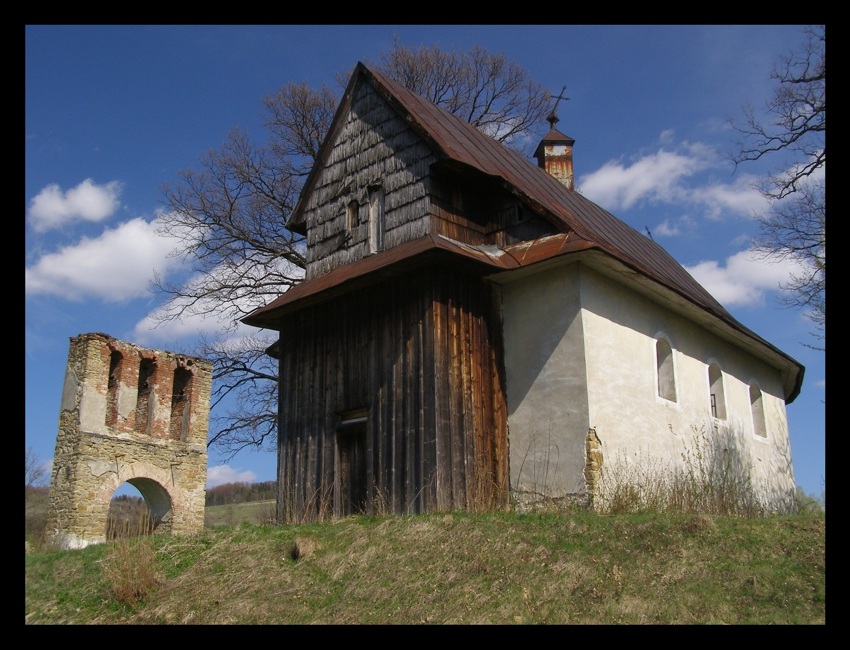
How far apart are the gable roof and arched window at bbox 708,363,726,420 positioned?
100cm

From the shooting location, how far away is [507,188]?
14984 mm

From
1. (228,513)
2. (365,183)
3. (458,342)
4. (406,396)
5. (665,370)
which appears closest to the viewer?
(406,396)

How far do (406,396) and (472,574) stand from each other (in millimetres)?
4310

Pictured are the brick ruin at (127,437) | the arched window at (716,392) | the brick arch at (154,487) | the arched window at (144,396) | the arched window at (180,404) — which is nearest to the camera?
the arched window at (716,392)

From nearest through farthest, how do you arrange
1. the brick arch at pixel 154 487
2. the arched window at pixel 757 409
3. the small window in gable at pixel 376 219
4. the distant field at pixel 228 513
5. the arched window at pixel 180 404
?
the small window in gable at pixel 376 219 < the arched window at pixel 757 409 < the brick arch at pixel 154 487 < the arched window at pixel 180 404 < the distant field at pixel 228 513

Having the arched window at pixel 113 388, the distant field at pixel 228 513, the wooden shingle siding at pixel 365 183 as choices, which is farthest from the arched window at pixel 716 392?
the distant field at pixel 228 513

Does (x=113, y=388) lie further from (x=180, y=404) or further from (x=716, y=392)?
(x=716, y=392)

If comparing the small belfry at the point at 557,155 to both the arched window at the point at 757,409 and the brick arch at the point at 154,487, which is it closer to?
the arched window at the point at 757,409

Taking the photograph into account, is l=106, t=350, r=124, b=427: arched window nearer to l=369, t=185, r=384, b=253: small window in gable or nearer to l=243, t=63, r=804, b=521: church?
l=243, t=63, r=804, b=521: church

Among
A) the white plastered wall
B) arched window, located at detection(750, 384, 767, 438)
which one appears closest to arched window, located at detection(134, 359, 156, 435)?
the white plastered wall

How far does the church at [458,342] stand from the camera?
1338 cm

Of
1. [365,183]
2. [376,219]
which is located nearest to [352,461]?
[376,219]

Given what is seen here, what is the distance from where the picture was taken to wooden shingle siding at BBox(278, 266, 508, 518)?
520 inches

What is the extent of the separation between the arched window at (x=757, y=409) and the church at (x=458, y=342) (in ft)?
8.19
